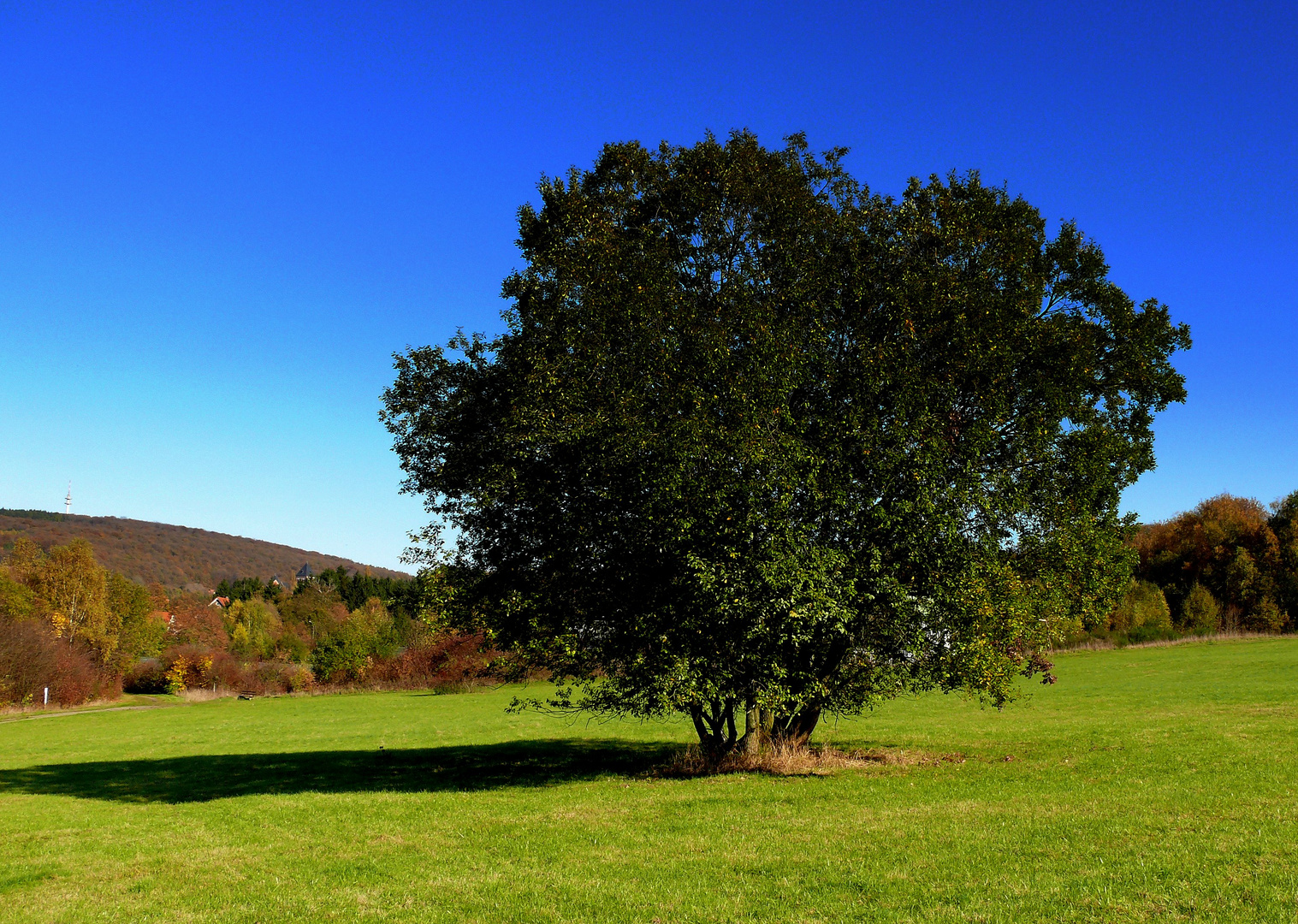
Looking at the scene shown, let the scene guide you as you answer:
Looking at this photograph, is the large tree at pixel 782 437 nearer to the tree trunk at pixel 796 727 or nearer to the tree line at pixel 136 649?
the tree trunk at pixel 796 727

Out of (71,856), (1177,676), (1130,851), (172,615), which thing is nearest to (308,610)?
(172,615)

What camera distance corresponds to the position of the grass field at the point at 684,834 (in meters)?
9.37

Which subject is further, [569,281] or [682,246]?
[682,246]

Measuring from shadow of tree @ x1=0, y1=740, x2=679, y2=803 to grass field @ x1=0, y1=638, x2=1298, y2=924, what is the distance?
183 mm

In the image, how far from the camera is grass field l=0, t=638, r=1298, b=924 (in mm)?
9367

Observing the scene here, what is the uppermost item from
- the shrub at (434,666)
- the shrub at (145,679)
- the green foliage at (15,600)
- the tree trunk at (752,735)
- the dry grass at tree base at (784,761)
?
the green foliage at (15,600)

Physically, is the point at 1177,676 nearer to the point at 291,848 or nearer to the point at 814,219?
the point at 814,219

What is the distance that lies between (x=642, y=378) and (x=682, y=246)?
4.57m

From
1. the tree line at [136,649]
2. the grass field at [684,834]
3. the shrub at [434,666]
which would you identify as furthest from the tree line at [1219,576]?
the tree line at [136,649]

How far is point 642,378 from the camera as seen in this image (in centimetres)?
1712

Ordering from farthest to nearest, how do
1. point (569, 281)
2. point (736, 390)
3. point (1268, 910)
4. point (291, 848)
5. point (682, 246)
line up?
point (682, 246), point (569, 281), point (736, 390), point (291, 848), point (1268, 910)

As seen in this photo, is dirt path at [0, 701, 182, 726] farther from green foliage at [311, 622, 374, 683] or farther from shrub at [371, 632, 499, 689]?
shrub at [371, 632, 499, 689]

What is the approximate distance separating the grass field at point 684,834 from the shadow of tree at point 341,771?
183 millimetres

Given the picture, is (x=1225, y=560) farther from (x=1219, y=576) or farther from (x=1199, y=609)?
(x=1199, y=609)
